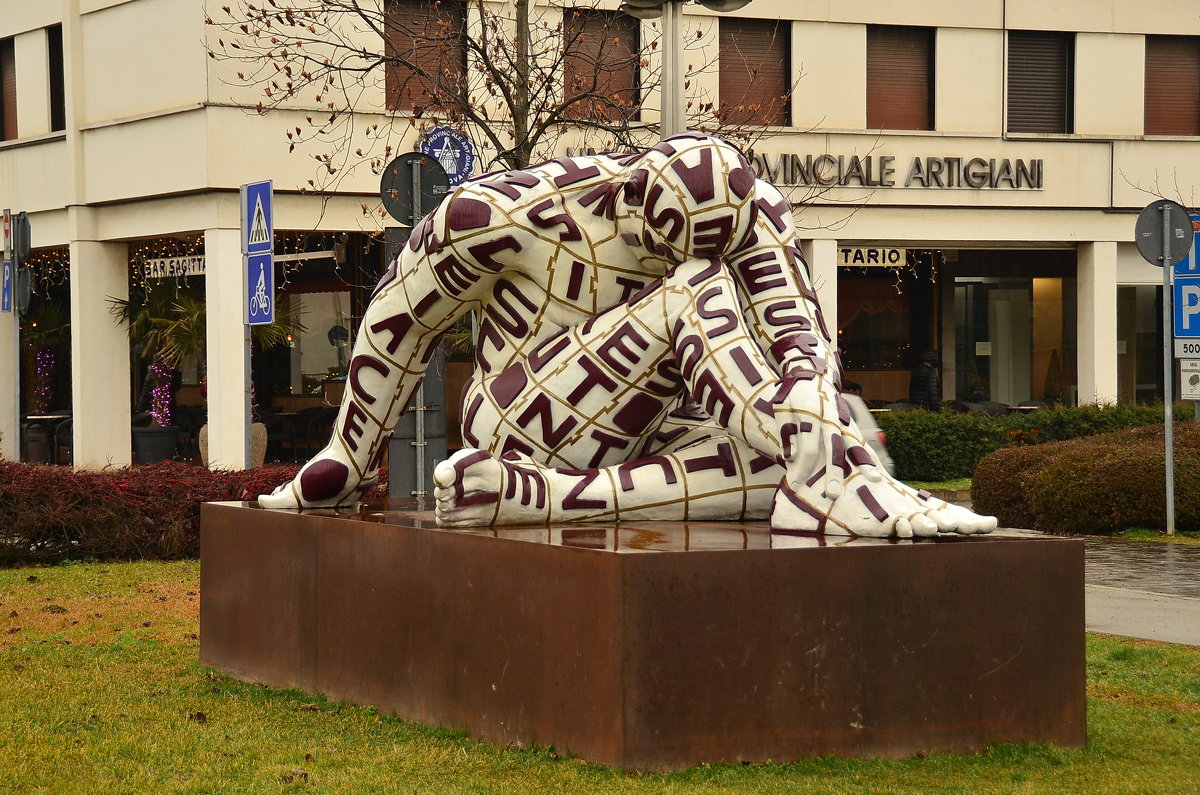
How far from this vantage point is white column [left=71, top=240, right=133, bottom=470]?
22672mm

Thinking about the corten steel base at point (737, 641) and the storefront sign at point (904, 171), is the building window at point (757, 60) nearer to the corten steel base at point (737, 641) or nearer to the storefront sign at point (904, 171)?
the storefront sign at point (904, 171)

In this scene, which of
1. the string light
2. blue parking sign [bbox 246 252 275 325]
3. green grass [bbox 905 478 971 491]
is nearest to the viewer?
blue parking sign [bbox 246 252 275 325]

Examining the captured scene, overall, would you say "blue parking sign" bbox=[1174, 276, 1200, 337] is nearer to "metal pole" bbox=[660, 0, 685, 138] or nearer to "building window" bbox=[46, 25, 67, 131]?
"metal pole" bbox=[660, 0, 685, 138]

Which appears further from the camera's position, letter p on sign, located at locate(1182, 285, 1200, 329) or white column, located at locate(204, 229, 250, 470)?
white column, located at locate(204, 229, 250, 470)

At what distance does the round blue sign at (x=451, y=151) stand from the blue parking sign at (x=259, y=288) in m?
1.31

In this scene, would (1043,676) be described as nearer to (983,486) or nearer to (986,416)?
(983,486)

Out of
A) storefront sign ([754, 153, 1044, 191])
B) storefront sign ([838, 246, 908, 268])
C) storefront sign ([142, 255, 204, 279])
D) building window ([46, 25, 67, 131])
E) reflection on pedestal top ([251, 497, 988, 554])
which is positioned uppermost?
building window ([46, 25, 67, 131])

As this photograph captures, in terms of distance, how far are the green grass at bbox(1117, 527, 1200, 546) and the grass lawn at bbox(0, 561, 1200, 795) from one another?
7.02 m

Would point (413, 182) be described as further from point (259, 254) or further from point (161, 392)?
point (161, 392)

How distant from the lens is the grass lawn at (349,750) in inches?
183

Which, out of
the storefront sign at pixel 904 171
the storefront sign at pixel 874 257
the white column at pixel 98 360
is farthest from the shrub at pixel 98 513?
the storefront sign at pixel 874 257

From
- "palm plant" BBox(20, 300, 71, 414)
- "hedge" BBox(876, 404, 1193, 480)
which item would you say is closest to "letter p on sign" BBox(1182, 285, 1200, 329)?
"hedge" BBox(876, 404, 1193, 480)

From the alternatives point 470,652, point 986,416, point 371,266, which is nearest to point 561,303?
point 470,652

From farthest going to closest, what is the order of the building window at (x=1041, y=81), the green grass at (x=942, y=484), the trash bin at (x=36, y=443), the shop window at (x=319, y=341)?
the shop window at (x=319, y=341)
the trash bin at (x=36, y=443)
the building window at (x=1041, y=81)
the green grass at (x=942, y=484)
